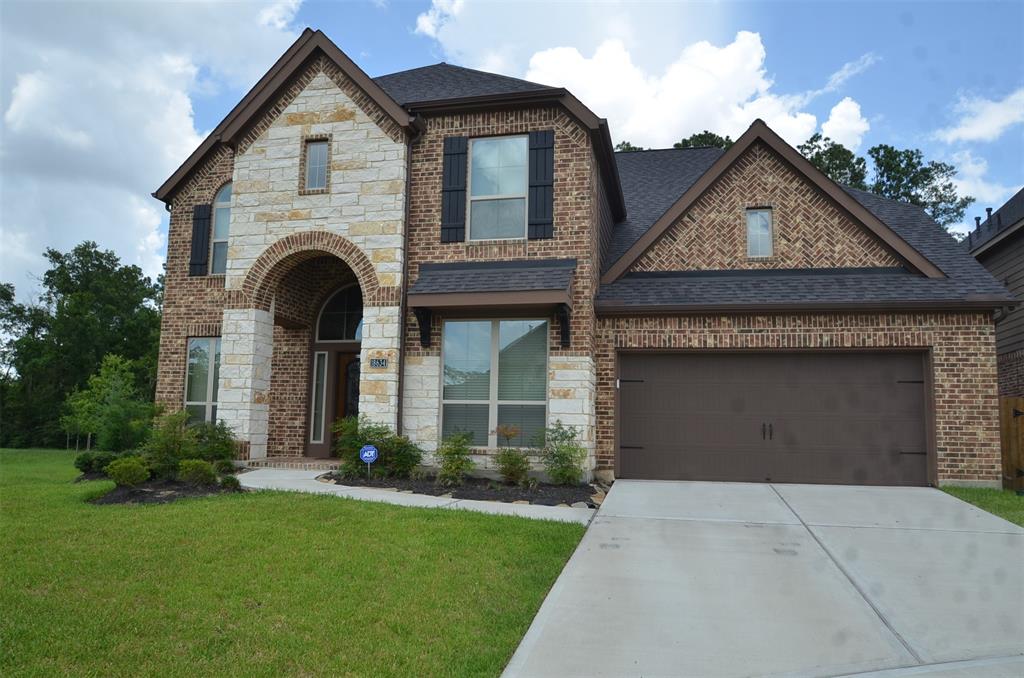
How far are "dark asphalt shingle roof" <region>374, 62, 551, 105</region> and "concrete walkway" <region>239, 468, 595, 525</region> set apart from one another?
21.1 ft

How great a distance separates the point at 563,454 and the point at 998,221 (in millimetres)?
16046

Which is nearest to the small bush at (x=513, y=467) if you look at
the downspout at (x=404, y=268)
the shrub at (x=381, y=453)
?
the shrub at (x=381, y=453)

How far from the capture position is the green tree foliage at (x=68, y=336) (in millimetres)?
27062

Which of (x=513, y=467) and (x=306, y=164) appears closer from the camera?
(x=513, y=467)

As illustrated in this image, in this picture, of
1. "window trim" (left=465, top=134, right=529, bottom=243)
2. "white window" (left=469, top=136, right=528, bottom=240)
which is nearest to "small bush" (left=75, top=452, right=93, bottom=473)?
"window trim" (left=465, top=134, right=529, bottom=243)

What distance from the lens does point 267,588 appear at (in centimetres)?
509

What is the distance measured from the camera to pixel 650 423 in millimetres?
11703

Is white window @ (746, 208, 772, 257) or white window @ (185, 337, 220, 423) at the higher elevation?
white window @ (746, 208, 772, 257)

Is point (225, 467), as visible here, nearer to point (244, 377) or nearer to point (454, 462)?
point (244, 377)

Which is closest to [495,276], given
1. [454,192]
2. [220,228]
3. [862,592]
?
[454,192]

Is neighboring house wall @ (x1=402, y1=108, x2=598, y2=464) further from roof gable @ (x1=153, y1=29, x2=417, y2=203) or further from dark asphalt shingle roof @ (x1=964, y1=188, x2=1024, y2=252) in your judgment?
dark asphalt shingle roof @ (x1=964, y1=188, x2=1024, y2=252)

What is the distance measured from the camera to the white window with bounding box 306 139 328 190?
12203 mm

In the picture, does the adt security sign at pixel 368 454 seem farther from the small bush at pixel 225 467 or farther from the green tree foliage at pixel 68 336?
the green tree foliage at pixel 68 336

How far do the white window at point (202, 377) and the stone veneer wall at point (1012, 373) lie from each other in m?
15.9
